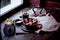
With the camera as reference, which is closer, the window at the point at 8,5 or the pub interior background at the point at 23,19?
the pub interior background at the point at 23,19

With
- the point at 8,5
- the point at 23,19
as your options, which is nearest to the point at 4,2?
the point at 8,5

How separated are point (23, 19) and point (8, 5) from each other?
0.48 meters

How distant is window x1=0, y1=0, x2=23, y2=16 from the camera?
6.53 ft

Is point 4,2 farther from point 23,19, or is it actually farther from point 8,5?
point 23,19

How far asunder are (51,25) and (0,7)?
69 cm

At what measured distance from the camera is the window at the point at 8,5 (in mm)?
1991

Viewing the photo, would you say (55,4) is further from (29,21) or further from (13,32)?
(13,32)

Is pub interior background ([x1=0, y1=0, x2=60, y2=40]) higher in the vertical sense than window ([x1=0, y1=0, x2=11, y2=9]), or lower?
lower

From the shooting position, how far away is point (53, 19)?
1867 mm

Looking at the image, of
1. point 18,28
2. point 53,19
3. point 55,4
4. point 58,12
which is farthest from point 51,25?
point 55,4

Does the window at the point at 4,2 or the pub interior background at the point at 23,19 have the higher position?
the window at the point at 4,2

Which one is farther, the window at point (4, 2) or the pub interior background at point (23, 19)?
the window at point (4, 2)

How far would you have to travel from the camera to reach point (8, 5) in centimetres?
216

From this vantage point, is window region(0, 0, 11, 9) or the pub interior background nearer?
the pub interior background
